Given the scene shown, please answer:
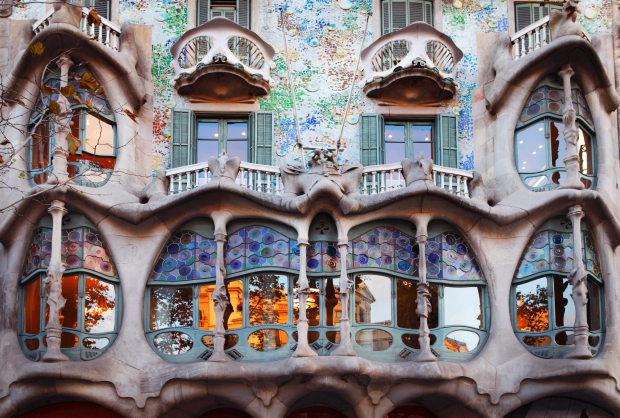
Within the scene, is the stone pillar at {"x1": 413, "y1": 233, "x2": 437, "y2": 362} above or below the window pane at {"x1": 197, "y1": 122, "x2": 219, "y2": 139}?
below

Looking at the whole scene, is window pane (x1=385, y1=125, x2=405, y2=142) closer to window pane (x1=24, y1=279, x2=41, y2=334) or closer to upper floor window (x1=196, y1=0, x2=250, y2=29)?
upper floor window (x1=196, y1=0, x2=250, y2=29)

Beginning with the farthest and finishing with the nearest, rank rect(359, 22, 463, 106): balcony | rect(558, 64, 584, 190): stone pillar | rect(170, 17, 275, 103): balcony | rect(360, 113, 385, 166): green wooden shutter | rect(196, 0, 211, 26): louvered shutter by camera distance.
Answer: rect(196, 0, 211, 26): louvered shutter
rect(360, 113, 385, 166): green wooden shutter
rect(359, 22, 463, 106): balcony
rect(170, 17, 275, 103): balcony
rect(558, 64, 584, 190): stone pillar

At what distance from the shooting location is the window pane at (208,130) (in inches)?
781

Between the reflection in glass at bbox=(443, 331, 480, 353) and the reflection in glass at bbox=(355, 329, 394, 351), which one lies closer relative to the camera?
the reflection in glass at bbox=(355, 329, 394, 351)

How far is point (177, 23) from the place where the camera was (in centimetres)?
2027

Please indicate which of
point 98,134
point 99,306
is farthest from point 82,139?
point 99,306

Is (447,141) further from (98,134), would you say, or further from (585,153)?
(98,134)

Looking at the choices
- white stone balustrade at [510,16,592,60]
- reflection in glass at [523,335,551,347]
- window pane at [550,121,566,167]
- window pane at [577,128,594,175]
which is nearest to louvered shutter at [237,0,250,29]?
white stone balustrade at [510,16,592,60]

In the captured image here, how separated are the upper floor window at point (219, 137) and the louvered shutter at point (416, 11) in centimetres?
409

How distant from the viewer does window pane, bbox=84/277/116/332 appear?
17391mm

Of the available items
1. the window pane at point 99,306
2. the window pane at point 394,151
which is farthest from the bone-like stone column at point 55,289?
the window pane at point 394,151

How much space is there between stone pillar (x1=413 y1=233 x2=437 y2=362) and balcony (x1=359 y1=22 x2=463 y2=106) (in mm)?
3592

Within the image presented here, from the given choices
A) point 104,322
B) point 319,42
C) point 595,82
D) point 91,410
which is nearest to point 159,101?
point 319,42

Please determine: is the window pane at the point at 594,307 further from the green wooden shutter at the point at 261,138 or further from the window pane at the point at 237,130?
the window pane at the point at 237,130
